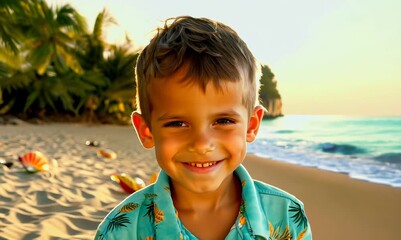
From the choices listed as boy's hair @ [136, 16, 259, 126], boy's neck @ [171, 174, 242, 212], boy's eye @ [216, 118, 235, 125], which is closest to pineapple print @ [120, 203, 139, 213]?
boy's neck @ [171, 174, 242, 212]

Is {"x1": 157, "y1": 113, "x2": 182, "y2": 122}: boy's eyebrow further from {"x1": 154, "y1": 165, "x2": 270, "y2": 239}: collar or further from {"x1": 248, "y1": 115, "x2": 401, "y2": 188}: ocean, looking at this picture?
{"x1": 248, "y1": 115, "x2": 401, "y2": 188}: ocean

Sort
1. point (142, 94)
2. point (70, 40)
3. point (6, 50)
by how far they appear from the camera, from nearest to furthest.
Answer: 1. point (142, 94)
2. point (6, 50)
3. point (70, 40)

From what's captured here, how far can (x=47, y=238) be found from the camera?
261 cm

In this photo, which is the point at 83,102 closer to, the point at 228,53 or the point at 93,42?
the point at 93,42

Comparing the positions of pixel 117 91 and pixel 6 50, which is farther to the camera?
pixel 117 91

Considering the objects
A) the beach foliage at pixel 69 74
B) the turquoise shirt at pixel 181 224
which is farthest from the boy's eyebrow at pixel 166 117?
the beach foliage at pixel 69 74

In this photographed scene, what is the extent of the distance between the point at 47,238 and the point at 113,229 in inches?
48.3

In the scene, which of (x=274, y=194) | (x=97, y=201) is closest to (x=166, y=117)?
(x=274, y=194)

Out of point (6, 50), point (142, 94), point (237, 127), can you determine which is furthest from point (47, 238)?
point (6, 50)

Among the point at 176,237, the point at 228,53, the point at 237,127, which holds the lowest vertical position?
the point at 176,237

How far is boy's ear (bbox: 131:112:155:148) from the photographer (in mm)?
1645

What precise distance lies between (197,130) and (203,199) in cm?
34

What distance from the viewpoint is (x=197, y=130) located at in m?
1.43

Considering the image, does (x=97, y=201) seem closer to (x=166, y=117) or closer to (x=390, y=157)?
(x=166, y=117)
